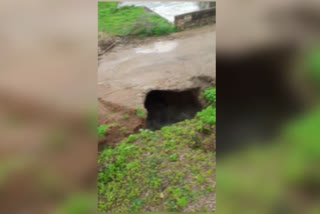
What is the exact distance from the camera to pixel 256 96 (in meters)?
2.48

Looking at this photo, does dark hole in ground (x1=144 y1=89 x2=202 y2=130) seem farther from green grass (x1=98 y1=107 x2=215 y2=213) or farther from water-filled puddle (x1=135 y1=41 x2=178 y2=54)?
water-filled puddle (x1=135 y1=41 x2=178 y2=54)

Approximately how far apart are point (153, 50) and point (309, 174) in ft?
4.97

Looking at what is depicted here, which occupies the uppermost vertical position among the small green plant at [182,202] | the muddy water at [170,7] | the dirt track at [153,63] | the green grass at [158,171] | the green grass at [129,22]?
the muddy water at [170,7]

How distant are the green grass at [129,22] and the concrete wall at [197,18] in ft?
0.37

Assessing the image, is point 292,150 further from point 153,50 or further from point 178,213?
point 153,50

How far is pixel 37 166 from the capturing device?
2.29m

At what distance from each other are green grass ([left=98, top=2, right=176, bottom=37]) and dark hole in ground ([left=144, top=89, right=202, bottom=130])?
53cm

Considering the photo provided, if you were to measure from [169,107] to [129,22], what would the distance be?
816mm

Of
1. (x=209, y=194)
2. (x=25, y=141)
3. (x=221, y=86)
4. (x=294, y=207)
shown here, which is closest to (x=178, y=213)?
(x=209, y=194)

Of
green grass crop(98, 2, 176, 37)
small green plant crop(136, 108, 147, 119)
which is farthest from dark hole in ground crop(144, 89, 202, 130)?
green grass crop(98, 2, 176, 37)

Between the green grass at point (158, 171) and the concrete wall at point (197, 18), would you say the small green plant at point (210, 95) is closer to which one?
the green grass at point (158, 171)

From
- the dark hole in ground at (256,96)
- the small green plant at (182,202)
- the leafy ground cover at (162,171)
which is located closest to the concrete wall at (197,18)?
the dark hole in ground at (256,96)

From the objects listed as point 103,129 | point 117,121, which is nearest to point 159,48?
point 117,121

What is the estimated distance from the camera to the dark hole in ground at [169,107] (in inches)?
120
